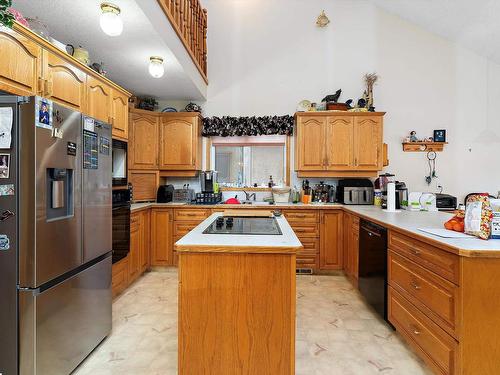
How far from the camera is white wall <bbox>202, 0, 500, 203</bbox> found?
13.0 feet

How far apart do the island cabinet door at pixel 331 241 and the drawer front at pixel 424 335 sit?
53.9 inches

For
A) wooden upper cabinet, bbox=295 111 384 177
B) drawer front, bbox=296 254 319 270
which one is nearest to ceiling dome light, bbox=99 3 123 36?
wooden upper cabinet, bbox=295 111 384 177

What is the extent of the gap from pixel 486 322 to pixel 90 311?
94.5 inches

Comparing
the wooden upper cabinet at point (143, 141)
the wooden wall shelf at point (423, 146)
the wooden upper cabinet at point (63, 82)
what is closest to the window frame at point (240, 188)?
the wooden upper cabinet at point (143, 141)

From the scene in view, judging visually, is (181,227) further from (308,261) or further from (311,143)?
(311,143)

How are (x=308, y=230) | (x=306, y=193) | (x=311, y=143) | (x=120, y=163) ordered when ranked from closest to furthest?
1. (x=120, y=163)
2. (x=308, y=230)
3. (x=311, y=143)
4. (x=306, y=193)

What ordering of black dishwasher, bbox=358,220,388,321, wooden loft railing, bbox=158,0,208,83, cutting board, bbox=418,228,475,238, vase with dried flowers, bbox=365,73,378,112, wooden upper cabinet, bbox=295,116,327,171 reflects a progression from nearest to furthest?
1. cutting board, bbox=418,228,475,238
2. black dishwasher, bbox=358,220,388,321
3. wooden loft railing, bbox=158,0,208,83
4. wooden upper cabinet, bbox=295,116,327,171
5. vase with dried flowers, bbox=365,73,378,112

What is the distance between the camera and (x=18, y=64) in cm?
157

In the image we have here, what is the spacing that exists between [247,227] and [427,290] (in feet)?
3.96

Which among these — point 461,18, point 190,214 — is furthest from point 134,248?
point 461,18

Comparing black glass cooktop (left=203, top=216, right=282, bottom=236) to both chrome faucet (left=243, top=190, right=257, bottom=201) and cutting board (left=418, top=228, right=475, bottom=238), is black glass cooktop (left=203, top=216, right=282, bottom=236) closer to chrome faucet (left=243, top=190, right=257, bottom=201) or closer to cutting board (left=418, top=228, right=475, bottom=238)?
cutting board (left=418, top=228, right=475, bottom=238)

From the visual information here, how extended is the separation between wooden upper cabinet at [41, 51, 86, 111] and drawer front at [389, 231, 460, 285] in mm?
2708

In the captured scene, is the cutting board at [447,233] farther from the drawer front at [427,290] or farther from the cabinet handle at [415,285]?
the cabinet handle at [415,285]

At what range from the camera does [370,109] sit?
12.4ft
